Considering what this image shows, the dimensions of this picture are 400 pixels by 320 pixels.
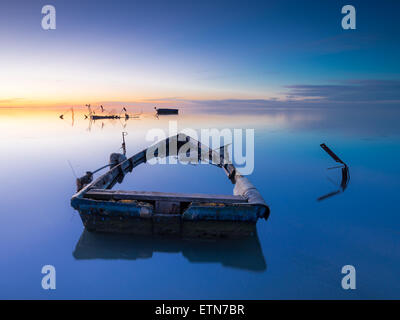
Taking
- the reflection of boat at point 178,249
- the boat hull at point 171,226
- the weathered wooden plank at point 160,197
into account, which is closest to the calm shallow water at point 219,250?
the reflection of boat at point 178,249

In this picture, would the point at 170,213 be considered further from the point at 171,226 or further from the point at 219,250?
the point at 219,250

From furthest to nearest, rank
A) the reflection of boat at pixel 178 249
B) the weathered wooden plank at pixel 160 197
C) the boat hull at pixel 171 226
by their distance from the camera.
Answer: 1. the weathered wooden plank at pixel 160 197
2. the boat hull at pixel 171 226
3. the reflection of boat at pixel 178 249

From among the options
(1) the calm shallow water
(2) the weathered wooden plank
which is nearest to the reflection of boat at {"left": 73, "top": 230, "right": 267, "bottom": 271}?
(1) the calm shallow water

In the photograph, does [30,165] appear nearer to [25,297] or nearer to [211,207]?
[25,297]

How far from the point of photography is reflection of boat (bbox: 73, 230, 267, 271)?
24.8 ft

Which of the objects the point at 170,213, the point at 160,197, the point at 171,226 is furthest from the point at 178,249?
the point at 160,197

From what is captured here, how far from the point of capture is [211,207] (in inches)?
302

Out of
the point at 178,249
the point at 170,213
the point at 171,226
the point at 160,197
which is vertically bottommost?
the point at 178,249

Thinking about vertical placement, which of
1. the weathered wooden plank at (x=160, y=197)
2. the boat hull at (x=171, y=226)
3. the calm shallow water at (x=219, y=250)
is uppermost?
the weathered wooden plank at (x=160, y=197)

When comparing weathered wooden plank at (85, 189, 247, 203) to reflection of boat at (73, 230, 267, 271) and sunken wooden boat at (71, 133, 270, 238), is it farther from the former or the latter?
reflection of boat at (73, 230, 267, 271)

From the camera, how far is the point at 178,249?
7.97m

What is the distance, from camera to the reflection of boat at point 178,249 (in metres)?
7.57

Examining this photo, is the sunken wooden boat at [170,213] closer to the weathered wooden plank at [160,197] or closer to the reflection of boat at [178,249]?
the weathered wooden plank at [160,197]
